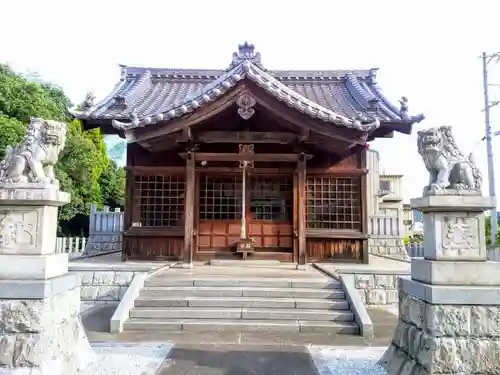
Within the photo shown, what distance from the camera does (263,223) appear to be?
10742 millimetres

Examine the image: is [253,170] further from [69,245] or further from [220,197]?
[69,245]

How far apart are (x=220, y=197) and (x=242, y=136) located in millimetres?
2047

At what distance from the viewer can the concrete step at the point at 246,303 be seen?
22.2 ft

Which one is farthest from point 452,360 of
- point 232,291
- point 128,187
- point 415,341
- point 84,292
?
point 128,187

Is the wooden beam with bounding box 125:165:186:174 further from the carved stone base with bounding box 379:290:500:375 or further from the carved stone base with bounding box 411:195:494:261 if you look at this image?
the carved stone base with bounding box 379:290:500:375

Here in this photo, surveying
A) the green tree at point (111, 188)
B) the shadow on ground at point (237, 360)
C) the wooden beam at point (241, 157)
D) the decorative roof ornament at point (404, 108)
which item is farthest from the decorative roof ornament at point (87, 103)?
the green tree at point (111, 188)

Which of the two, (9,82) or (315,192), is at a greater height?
(9,82)

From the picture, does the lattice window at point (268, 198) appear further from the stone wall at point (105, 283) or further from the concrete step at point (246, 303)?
the concrete step at point (246, 303)

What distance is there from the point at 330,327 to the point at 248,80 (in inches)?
234

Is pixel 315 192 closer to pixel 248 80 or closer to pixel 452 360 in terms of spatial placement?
pixel 248 80

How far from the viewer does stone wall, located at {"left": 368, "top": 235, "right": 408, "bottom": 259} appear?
1280cm

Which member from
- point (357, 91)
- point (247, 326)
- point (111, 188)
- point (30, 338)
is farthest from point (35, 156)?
point (111, 188)

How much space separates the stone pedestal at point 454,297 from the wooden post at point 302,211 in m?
5.40

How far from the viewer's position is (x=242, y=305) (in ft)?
22.5
